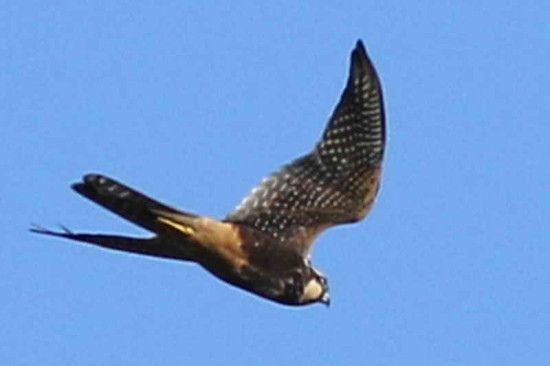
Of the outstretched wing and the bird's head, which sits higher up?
the outstretched wing

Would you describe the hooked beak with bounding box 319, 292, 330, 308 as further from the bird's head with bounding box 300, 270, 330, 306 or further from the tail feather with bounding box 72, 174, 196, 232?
the tail feather with bounding box 72, 174, 196, 232

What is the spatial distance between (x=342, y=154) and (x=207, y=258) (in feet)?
5.28

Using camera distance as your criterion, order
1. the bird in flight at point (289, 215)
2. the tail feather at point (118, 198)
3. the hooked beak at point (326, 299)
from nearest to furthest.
A: the tail feather at point (118, 198) → the bird in flight at point (289, 215) → the hooked beak at point (326, 299)

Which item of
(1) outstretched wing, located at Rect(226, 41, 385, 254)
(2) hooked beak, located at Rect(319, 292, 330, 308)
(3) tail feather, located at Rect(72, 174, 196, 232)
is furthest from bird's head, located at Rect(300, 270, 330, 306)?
(3) tail feather, located at Rect(72, 174, 196, 232)

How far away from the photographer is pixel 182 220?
390 inches

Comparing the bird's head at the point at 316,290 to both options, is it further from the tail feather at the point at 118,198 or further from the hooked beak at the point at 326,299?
the tail feather at the point at 118,198

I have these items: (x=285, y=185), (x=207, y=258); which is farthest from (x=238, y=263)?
(x=285, y=185)

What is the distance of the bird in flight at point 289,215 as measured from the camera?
9992mm

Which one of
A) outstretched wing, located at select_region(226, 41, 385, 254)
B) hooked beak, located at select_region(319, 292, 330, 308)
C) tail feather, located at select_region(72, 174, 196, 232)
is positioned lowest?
hooked beak, located at select_region(319, 292, 330, 308)

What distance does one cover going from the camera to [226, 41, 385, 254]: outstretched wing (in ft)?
36.2

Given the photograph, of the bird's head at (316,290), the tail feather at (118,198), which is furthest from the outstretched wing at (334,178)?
the tail feather at (118,198)

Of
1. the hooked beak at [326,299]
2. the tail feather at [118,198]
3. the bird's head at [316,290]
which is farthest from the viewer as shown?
the hooked beak at [326,299]

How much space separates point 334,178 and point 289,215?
459 millimetres

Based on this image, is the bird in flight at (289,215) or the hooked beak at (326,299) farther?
the hooked beak at (326,299)
